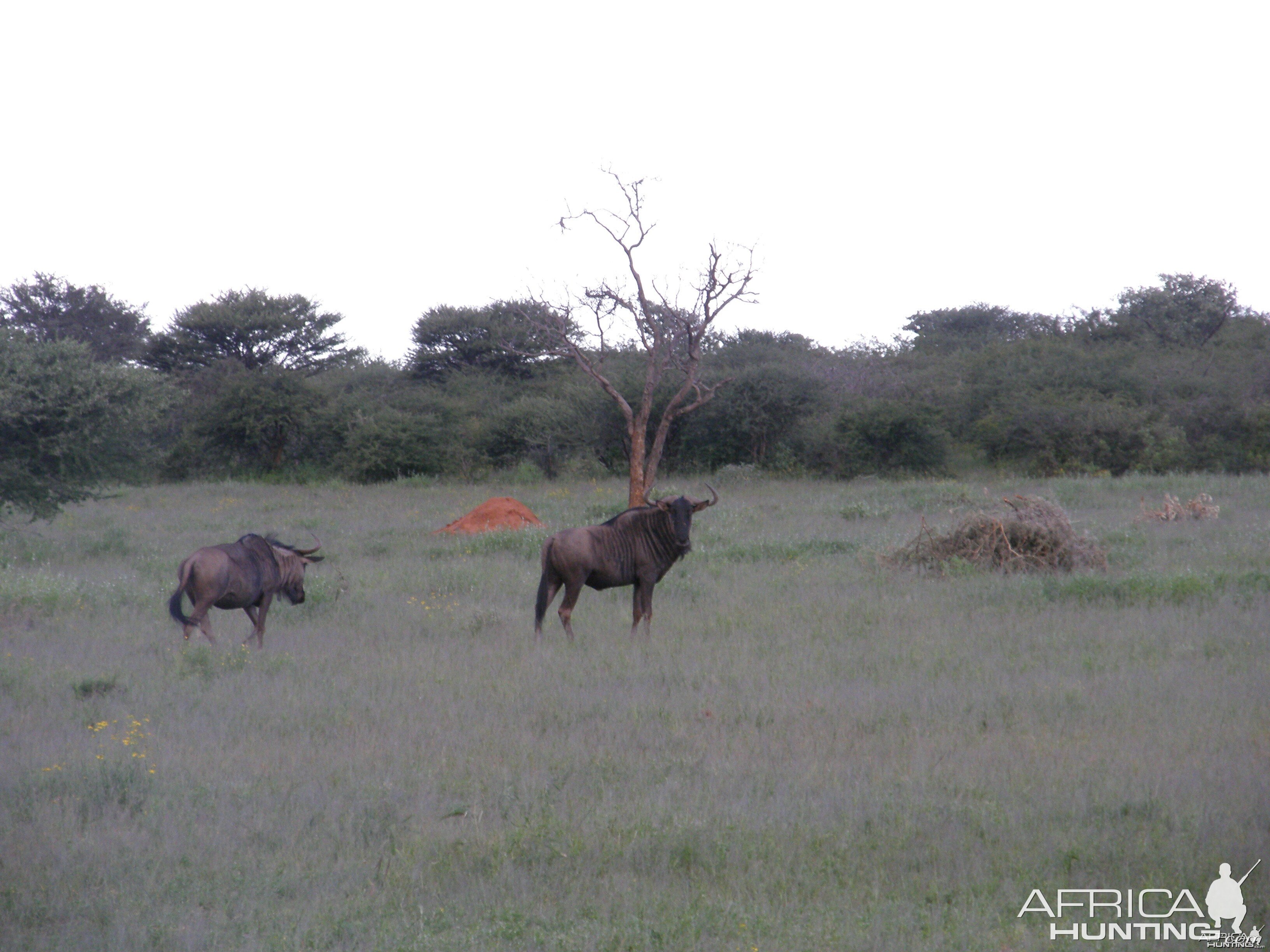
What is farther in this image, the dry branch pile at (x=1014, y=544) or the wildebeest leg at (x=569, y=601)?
the dry branch pile at (x=1014, y=544)

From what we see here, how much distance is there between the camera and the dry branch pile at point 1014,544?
45.4ft

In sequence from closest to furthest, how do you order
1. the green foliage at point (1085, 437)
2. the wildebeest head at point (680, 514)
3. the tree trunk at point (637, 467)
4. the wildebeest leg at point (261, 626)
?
the wildebeest leg at point (261, 626), the wildebeest head at point (680, 514), the tree trunk at point (637, 467), the green foliage at point (1085, 437)

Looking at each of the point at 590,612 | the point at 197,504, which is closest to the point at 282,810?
the point at 590,612

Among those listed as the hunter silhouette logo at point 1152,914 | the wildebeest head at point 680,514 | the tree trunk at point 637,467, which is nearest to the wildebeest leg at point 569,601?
the wildebeest head at point 680,514

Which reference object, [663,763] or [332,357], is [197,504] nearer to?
[332,357]

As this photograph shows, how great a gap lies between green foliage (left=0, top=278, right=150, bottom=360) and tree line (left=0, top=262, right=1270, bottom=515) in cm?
9

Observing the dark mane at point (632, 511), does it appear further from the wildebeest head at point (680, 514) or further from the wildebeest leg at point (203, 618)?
the wildebeest leg at point (203, 618)

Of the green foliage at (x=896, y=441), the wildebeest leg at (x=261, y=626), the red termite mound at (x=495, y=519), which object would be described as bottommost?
the wildebeest leg at (x=261, y=626)

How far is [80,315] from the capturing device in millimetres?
44250

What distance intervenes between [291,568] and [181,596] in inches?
54.0

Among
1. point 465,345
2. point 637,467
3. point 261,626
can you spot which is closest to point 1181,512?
point 637,467

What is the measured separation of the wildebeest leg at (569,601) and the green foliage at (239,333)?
3710cm

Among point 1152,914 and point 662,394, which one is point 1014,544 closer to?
point 1152,914

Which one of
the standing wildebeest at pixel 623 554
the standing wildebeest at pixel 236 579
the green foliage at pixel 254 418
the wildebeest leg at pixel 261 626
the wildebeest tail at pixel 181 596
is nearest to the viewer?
the wildebeest tail at pixel 181 596
